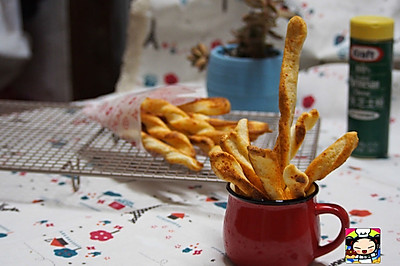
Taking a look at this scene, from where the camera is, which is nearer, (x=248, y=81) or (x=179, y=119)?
(x=179, y=119)

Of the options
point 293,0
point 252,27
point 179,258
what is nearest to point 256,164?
point 179,258

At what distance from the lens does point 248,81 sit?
3.91 ft

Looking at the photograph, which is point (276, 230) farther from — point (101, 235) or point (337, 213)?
point (101, 235)

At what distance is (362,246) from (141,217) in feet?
1.02

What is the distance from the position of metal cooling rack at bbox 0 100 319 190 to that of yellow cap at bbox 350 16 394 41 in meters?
0.18

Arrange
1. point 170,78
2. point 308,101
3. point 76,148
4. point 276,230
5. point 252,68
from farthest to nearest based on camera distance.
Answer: point 170,78
point 308,101
point 252,68
point 76,148
point 276,230

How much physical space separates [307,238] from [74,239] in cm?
31

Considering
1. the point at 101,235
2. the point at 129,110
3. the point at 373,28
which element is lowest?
the point at 101,235

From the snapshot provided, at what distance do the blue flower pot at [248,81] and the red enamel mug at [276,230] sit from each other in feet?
1.78

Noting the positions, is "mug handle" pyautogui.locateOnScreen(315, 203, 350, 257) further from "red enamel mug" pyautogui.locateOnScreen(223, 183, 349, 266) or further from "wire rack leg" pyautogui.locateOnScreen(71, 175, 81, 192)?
"wire rack leg" pyautogui.locateOnScreen(71, 175, 81, 192)

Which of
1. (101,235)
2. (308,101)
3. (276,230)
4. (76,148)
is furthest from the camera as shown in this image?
(308,101)

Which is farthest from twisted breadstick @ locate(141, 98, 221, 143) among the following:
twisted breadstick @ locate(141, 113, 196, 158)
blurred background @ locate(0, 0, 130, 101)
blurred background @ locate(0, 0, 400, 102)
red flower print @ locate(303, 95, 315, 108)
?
blurred background @ locate(0, 0, 130, 101)

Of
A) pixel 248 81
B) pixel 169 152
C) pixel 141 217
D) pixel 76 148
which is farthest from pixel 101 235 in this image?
pixel 248 81

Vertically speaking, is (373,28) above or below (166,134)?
above
